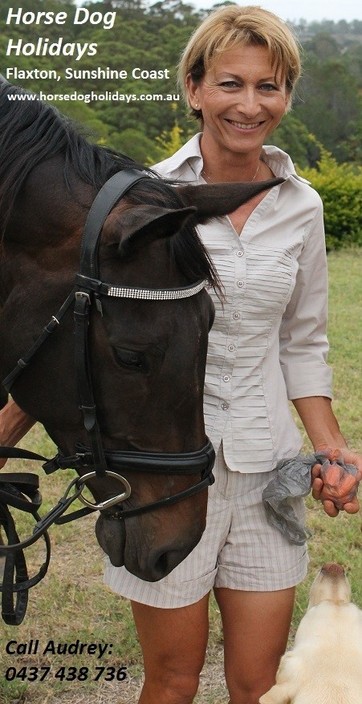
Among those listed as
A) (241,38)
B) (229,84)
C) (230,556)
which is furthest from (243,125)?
(230,556)

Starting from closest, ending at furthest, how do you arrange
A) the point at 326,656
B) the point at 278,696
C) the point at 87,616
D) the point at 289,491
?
the point at 278,696
the point at 326,656
the point at 289,491
the point at 87,616

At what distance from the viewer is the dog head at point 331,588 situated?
2.48 m

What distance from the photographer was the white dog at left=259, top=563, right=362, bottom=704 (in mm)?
2178

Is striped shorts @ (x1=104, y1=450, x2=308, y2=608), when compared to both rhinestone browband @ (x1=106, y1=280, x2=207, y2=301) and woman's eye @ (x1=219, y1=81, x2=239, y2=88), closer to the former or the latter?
rhinestone browband @ (x1=106, y1=280, x2=207, y2=301)

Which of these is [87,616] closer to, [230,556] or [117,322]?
[230,556]

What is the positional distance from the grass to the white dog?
51.2 inches

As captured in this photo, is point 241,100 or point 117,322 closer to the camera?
point 117,322

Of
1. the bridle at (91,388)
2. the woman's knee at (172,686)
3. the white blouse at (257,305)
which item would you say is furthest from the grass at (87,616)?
the bridle at (91,388)

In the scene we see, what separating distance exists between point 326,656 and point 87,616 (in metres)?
2.03

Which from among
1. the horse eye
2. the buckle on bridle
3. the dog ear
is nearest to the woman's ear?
the horse eye

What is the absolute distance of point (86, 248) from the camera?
1.89 metres

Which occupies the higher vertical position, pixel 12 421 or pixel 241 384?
pixel 241 384

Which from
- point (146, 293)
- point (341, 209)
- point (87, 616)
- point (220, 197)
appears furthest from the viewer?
point (341, 209)

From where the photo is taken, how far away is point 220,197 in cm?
198
